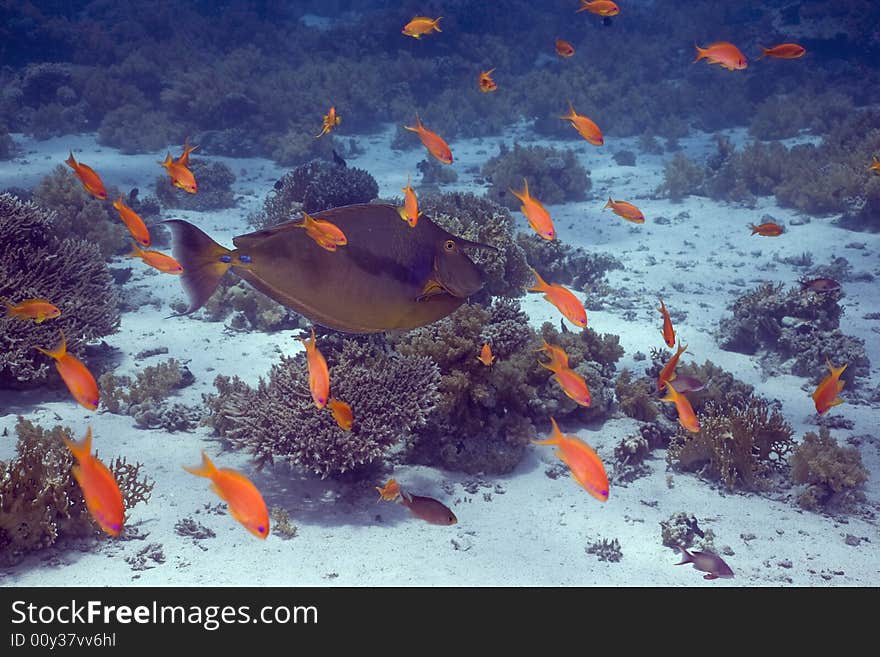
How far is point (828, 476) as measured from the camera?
225 inches

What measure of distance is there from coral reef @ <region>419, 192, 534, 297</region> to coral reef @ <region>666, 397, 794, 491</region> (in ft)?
11.7

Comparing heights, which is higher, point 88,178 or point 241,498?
point 88,178

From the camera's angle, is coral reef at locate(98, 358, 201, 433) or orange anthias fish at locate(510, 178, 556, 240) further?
coral reef at locate(98, 358, 201, 433)

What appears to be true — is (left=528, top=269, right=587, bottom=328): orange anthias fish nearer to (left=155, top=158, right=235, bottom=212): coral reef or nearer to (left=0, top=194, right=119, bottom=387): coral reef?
(left=0, top=194, right=119, bottom=387): coral reef

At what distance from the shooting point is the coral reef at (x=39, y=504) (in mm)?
3857

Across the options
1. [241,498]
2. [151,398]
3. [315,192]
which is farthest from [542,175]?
[241,498]

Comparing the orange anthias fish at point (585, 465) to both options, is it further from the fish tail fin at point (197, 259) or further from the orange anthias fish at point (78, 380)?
the orange anthias fish at point (78, 380)

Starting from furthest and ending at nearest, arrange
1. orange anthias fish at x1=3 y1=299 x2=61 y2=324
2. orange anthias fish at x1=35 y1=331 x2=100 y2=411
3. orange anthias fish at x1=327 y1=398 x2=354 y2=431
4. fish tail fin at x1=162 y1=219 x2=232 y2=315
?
1. orange anthias fish at x1=3 y1=299 x2=61 y2=324
2. orange anthias fish at x1=327 y1=398 x2=354 y2=431
3. orange anthias fish at x1=35 y1=331 x2=100 y2=411
4. fish tail fin at x1=162 y1=219 x2=232 y2=315

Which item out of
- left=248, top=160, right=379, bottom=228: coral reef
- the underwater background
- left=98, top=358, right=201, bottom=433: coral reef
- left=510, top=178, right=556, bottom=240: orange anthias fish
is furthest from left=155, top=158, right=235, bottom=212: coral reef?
left=510, top=178, right=556, bottom=240: orange anthias fish

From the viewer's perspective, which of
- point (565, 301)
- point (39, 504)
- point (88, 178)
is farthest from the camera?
point (88, 178)

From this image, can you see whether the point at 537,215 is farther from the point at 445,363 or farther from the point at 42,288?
the point at 42,288

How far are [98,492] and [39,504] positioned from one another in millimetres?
1880

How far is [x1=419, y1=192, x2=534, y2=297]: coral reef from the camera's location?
27.7ft

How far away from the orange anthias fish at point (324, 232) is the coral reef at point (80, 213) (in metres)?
10.2
